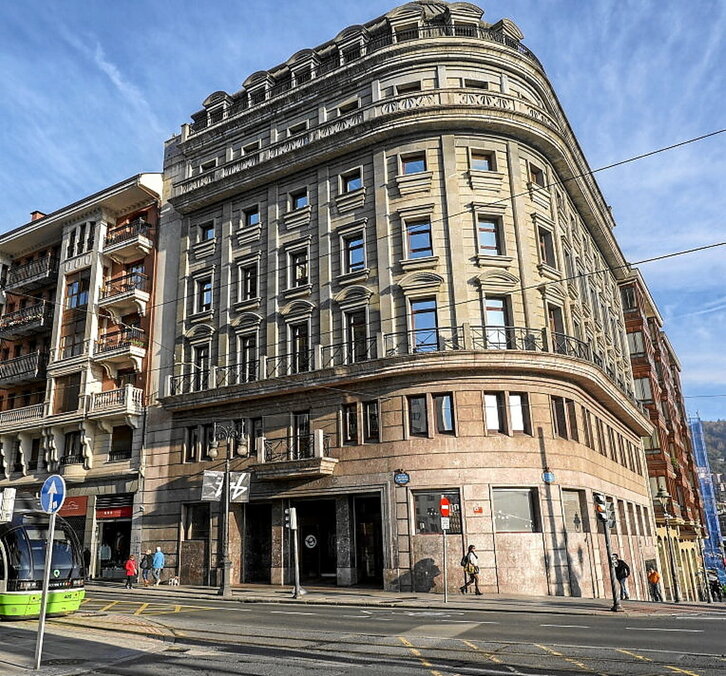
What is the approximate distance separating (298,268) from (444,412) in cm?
1056

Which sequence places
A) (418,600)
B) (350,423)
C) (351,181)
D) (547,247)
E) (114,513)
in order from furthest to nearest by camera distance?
(114,513) → (351,181) → (547,247) → (350,423) → (418,600)

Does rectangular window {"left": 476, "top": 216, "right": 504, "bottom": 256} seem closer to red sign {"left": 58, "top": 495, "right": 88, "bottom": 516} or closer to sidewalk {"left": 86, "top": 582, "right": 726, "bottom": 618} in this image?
sidewalk {"left": 86, "top": 582, "right": 726, "bottom": 618}

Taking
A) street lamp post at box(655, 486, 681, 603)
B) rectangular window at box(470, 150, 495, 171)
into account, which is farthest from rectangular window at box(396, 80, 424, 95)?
street lamp post at box(655, 486, 681, 603)

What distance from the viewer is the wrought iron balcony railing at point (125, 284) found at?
3637 cm

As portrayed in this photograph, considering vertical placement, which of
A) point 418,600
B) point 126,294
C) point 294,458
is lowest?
point 418,600

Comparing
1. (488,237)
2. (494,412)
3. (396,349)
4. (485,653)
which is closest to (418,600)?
(494,412)

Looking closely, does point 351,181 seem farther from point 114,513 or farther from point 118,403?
point 114,513

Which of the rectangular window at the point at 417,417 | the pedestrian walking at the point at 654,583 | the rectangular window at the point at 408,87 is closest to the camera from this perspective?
the rectangular window at the point at 417,417

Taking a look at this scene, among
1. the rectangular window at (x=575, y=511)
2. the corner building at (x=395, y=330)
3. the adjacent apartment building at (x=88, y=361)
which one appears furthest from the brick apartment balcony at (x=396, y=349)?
the rectangular window at (x=575, y=511)

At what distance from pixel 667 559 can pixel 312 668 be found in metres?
45.9

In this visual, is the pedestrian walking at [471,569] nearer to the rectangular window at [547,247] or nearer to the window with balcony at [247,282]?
the rectangular window at [547,247]

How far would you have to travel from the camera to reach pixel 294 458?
27938 mm

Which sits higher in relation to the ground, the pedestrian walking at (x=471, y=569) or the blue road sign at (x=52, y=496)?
the blue road sign at (x=52, y=496)

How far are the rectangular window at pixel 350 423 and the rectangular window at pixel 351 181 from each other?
10.2 metres
